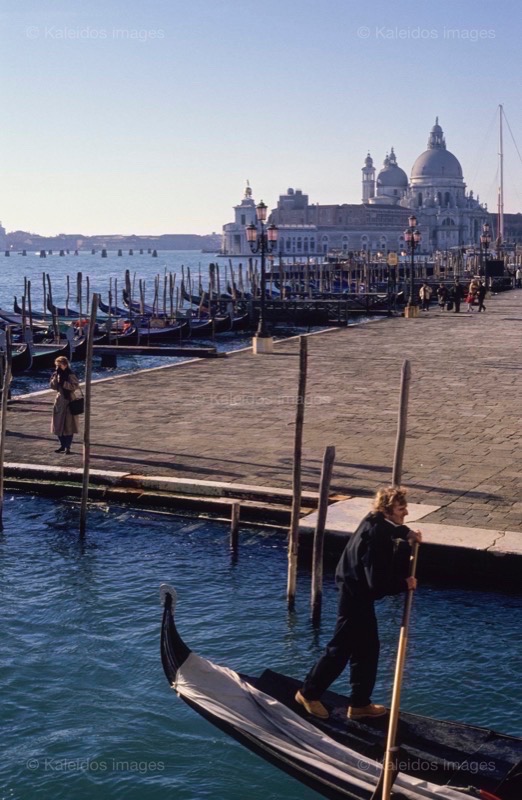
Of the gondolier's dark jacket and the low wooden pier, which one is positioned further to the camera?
the low wooden pier

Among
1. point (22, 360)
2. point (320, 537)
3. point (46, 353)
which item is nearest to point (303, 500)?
point (320, 537)

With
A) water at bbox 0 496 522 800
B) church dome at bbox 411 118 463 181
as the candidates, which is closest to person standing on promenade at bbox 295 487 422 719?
water at bbox 0 496 522 800

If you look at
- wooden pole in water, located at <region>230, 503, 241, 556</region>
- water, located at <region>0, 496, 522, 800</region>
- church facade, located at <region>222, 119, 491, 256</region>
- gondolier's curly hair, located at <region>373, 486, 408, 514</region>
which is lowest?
water, located at <region>0, 496, 522, 800</region>

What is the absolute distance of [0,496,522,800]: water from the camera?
20.4 feet

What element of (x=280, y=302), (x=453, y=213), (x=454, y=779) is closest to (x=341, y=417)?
(x=454, y=779)

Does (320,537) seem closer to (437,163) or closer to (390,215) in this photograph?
(390,215)

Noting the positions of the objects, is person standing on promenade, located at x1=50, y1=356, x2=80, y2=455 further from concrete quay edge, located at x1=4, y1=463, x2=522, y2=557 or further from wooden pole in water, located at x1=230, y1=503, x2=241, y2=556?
wooden pole in water, located at x1=230, y1=503, x2=241, y2=556

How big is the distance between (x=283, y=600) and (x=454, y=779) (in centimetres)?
341

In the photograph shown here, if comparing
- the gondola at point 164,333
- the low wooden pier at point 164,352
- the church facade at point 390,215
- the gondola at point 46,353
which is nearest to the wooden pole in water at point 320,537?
the low wooden pier at point 164,352

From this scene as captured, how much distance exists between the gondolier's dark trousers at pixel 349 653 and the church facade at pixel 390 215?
151 m

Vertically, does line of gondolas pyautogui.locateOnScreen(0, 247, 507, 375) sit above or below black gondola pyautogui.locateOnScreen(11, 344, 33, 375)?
above

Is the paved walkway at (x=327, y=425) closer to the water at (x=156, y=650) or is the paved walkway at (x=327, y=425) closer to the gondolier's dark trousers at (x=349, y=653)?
the water at (x=156, y=650)

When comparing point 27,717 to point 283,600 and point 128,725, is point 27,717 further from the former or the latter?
point 283,600

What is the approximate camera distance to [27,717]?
6.82 metres
